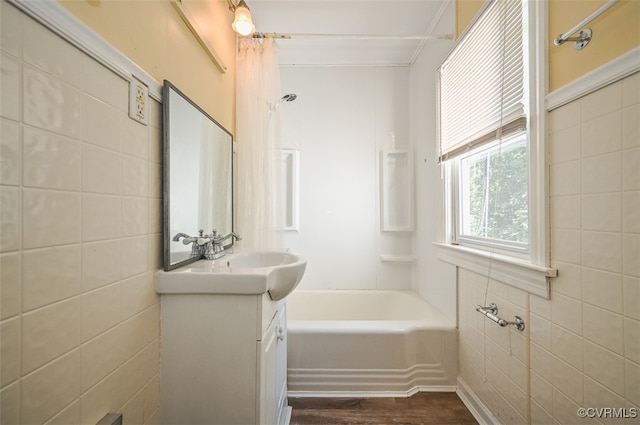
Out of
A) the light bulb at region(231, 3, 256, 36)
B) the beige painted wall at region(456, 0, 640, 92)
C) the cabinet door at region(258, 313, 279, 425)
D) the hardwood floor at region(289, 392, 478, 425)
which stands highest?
the light bulb at region(231, 3, 256, 36)

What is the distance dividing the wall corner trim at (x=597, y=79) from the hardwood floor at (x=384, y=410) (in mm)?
1610

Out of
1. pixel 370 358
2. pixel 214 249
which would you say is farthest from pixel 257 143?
pixel 370 358

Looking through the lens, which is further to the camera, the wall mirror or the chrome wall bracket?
the wall mirror

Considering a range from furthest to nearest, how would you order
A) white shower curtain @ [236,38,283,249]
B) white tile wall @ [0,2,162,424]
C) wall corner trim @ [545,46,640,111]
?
white shower curtain @ [236,38,283,249], wall corner trim @ [545,46,640,111], white tile wall @ [0,2,162,424]

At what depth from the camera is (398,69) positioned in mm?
2365

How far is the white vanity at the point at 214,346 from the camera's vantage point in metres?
0.86

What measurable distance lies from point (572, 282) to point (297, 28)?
89.4 inches

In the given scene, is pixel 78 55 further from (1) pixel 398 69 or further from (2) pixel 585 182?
(1) pixel 398 69

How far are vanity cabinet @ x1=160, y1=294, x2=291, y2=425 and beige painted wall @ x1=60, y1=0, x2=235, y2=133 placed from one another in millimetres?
834

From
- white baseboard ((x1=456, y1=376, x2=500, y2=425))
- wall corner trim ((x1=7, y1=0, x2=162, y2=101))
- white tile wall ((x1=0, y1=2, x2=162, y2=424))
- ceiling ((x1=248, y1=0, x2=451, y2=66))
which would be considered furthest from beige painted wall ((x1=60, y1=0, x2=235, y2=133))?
white baseboard ((x1=456, y1=376, x2=500, y2=425))

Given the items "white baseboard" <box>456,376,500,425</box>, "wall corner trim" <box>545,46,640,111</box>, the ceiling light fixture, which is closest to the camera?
"wall corner trim" <box>545,46,640,111</box>

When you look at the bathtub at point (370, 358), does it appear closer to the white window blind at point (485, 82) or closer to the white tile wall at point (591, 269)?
the white tile wall at point (591, 269)

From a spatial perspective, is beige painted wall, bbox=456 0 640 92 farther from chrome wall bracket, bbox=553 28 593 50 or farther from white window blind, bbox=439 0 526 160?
white window blind, bbox=439 0 526 160

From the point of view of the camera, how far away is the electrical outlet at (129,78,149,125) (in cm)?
78
